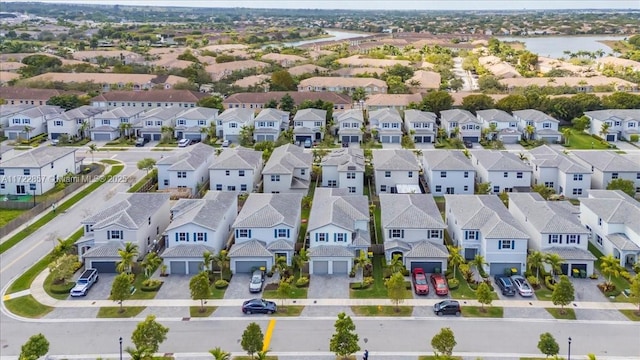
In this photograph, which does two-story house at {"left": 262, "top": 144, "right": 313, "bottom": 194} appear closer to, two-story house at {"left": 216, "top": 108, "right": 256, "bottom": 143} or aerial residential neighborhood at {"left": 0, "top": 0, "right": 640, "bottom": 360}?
aerial residential neighborhood at {"left": 0, "top": 0, "right": 640, "bottom": 360}

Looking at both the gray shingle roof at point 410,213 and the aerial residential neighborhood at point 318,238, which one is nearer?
the aerial residential neighborhood at point 318,238

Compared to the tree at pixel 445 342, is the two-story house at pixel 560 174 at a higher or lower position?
higher

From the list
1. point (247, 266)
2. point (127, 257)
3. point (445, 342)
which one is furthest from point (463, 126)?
point (445, 342)

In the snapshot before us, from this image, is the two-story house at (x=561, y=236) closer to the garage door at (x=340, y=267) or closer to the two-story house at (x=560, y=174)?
the two-story house at (x=560, y=174)

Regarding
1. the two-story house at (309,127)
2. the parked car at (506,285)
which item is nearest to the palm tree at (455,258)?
the parked car at (506,285)

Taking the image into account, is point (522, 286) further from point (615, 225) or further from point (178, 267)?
point (178, 267)
